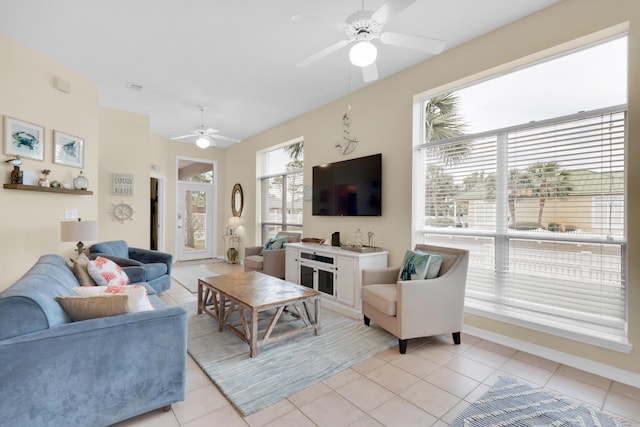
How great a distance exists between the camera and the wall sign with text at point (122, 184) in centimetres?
507

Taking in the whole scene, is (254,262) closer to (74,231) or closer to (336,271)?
(336,271)

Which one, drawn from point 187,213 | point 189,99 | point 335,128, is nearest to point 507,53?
point 335,128

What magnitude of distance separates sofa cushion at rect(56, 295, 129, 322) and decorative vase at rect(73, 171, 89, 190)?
106 inches

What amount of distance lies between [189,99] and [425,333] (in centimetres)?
449

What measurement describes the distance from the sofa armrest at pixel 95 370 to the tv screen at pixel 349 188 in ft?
8.81

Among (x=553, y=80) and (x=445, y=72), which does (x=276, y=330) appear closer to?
(x=445, y=72)

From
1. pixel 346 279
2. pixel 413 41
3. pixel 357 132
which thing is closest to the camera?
pixel 413 41

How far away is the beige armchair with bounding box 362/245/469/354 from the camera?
2.63m

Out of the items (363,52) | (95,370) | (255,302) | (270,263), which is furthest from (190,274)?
(363,52)

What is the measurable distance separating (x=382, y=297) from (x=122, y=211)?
4.73 meters

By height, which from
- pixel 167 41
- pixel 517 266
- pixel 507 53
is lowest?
pixel 517 266

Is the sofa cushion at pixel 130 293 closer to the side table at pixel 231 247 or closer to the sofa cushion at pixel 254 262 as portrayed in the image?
the sofa cushion at pixel 254 262

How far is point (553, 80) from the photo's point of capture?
8.84 ft

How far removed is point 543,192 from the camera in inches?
106
